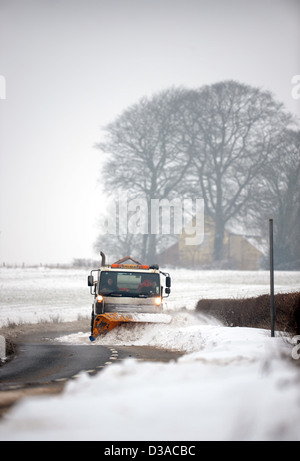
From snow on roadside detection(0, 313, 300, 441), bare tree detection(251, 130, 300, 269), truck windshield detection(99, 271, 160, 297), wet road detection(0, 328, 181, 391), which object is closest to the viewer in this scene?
snow on roadside detection(0, 313, 300, 441)

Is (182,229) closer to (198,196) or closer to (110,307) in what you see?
(198,196)

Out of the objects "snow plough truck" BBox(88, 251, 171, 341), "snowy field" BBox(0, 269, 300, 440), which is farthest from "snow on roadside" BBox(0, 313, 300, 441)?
"snow plough truck" BBox(88, 251, 171, 341)

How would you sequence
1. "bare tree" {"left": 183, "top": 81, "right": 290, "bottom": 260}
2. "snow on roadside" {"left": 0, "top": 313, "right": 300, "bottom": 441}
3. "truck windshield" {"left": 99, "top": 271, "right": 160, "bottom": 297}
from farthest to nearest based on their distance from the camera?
"bare tree" {"left": 183, "top": 81, "right": 290, "bottom": 260}
"truck windshield" {"left": 99, "top": 271, "right": 160, "bottom": 297}
"snow on roadside" {"left": 0, "top": 313, "right": 300, "bottom": 441}

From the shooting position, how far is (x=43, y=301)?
1395 inches

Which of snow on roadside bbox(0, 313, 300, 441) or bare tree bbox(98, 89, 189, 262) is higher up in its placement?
bare tree bbox(98, 89, 189, 262)

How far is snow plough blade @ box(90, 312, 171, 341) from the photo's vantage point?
20906 millimetres

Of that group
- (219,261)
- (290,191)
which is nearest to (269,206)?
(290,191)

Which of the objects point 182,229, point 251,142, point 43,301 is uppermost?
point 251,142

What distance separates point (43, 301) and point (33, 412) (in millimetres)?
29091

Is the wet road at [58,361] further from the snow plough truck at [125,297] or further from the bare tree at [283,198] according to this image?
the bare tree at [283,198]

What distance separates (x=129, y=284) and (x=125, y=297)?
2.30 ft

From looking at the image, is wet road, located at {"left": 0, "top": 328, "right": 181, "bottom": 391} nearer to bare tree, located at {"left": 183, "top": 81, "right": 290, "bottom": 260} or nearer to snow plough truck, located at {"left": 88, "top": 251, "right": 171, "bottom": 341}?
snow plough truck, located at {"left": 88, "top": 251, "right": 171, "bottom": 341}

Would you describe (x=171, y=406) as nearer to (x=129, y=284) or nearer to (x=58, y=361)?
(x=58, y=361)

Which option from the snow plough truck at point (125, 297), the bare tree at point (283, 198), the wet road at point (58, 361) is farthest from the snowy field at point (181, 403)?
the bare tree at point (283, 198)
